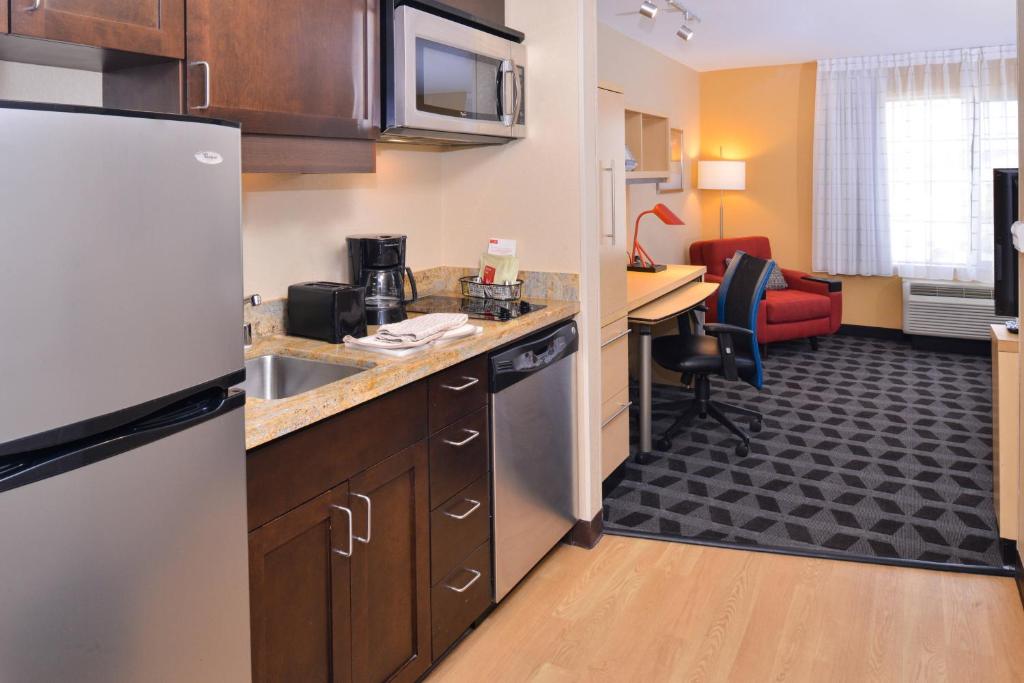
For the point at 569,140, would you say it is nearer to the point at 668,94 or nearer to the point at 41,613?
the point at 41,613

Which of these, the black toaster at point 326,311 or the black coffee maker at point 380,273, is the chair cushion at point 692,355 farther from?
the black toaster at point 326,311

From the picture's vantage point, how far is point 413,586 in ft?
6.56

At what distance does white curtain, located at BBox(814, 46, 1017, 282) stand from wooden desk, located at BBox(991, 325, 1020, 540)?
4.26 metres

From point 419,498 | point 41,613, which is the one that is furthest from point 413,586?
point 41,613

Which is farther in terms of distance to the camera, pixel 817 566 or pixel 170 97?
pixel 817 566

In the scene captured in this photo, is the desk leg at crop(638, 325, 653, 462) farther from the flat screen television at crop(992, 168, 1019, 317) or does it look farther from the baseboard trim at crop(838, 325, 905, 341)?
the baseboard trim at crop(838, 325, 905, 341)

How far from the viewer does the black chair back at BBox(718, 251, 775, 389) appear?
13.0 ft

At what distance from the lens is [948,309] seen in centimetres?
646

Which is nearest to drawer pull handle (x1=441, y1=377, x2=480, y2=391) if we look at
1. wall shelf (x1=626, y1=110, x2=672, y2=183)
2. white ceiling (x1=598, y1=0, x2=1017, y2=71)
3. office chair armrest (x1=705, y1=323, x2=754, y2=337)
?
office chair armrest (x1=705, y1=323, x2=754, y2=337)

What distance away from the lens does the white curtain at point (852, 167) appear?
6.70m

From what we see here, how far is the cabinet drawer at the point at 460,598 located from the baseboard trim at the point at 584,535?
632mm

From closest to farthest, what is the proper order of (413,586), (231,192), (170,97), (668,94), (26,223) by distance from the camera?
(26,223), (231,192), (170,97), (413,586), (668,94)

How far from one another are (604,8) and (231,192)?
13.3 ft

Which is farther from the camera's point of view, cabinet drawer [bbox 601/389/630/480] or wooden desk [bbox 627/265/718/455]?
wooden desk [bbox 627/265/718/455]
